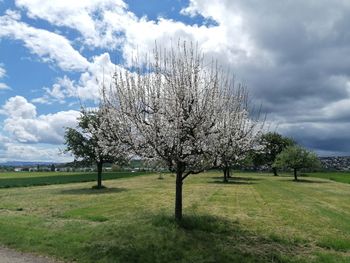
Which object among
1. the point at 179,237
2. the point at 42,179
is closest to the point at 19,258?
the point at 179,237

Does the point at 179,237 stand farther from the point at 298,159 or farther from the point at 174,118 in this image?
the point at 298,159

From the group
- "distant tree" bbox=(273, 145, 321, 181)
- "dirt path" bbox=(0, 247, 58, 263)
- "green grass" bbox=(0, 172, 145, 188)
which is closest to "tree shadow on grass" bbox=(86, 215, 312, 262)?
"dirt path" bbox=(0, 247, 58, 263)

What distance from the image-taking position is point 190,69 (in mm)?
17844

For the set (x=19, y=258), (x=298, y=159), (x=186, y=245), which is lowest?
(x=19, y=258)

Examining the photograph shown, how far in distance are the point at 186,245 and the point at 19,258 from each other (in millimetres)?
5962

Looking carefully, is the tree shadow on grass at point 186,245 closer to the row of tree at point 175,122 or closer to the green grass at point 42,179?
the row of tree at point 175,122

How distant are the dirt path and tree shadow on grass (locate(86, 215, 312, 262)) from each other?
1676mm

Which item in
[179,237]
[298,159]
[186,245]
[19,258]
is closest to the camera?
[19,258]

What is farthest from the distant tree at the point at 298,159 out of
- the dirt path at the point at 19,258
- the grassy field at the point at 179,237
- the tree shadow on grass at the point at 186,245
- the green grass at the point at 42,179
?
the dirt path at the point at 19,258

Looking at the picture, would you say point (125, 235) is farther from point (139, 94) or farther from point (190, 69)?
point (190, 69)

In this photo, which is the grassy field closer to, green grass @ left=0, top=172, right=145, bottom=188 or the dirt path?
the dirt path

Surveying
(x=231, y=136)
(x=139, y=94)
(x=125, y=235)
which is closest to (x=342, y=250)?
(x=231, y=136)

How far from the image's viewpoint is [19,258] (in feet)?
47.7

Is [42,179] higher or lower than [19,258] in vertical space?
higher
